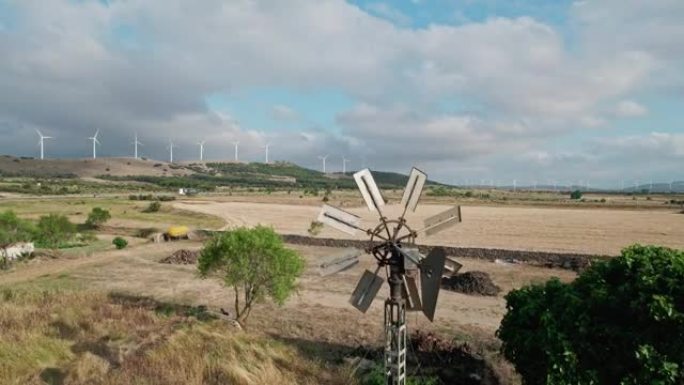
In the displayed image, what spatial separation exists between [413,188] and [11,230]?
40302 millimetres

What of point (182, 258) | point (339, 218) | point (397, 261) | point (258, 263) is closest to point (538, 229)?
point (182, 258)

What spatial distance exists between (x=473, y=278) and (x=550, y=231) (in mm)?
40236

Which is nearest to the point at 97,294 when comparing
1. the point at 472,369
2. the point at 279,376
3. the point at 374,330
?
the point at 374,330

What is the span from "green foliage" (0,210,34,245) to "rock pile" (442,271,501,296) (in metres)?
33.5

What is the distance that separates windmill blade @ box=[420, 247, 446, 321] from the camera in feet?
42.4

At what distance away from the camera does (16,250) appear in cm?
4197

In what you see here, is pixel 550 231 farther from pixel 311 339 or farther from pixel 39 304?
pixel 39 304

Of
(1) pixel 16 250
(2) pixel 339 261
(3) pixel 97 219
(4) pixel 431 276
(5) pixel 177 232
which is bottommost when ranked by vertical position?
(1) pixel 16 250

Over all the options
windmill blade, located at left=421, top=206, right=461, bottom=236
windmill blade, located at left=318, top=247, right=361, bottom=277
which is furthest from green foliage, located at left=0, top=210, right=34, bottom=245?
windmill blade, located at left=421, top=206, right=461, bottom=236

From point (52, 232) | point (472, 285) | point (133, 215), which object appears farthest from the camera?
point (133, 215)

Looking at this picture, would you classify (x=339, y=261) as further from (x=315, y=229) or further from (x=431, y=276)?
(x=315, y=229)

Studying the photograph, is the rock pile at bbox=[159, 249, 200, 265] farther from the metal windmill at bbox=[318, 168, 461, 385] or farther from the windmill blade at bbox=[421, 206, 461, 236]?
the windmill blade at bbox=[421, 206, 461, 236]

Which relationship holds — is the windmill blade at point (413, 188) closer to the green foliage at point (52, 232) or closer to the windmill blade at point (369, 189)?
the windmill blade at point (369, 189)

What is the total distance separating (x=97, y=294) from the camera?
2725cm
